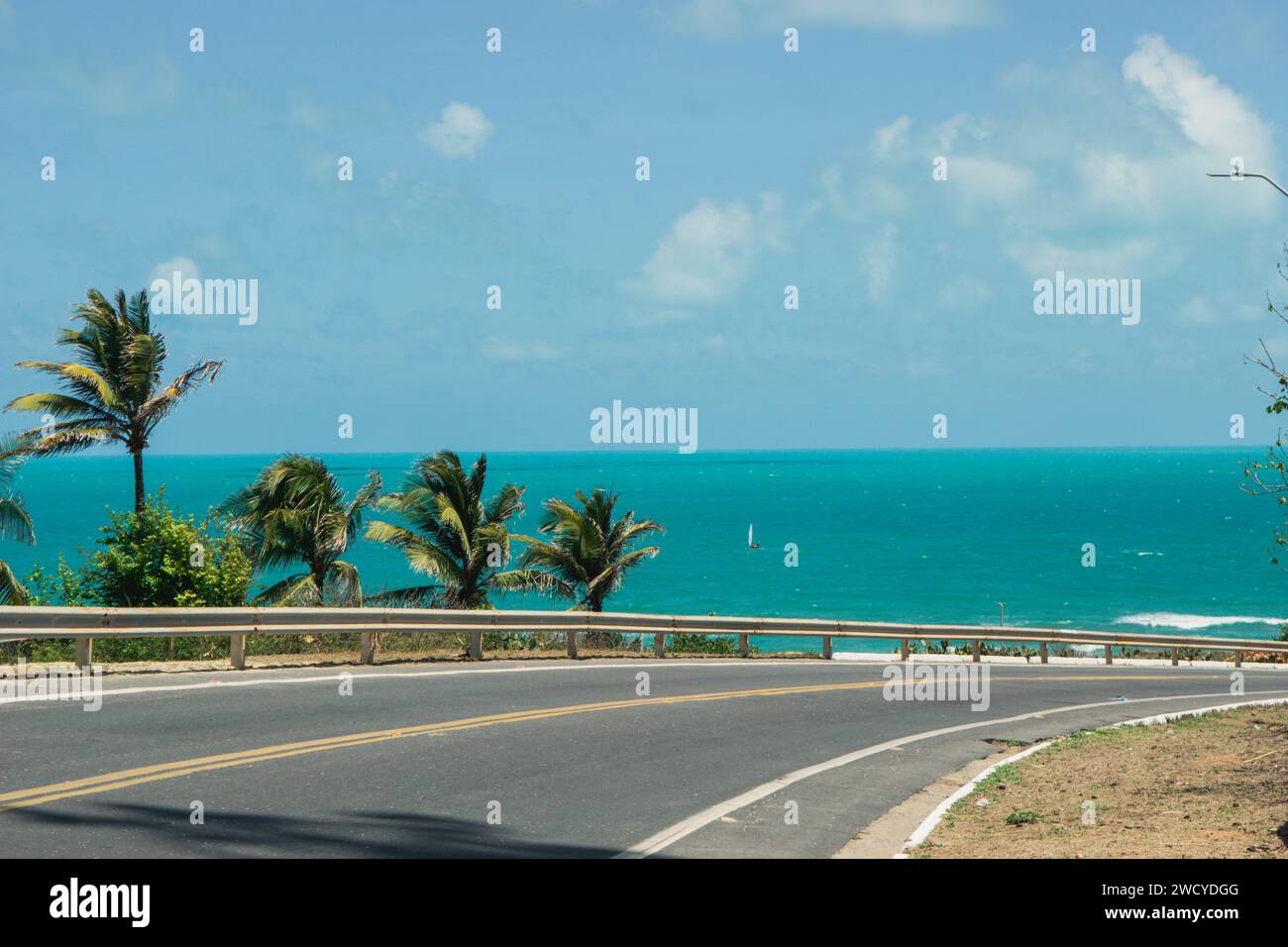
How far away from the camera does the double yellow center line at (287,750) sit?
9570 millimetres

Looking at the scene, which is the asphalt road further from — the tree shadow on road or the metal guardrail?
the metal guardrail

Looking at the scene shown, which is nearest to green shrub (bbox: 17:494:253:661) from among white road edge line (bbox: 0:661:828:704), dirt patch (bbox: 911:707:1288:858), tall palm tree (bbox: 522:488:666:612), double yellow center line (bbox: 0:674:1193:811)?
white road edge line (bbox: 0:661:828:704)

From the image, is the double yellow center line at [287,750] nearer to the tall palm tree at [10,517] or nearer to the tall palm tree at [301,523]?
the tall palm tree at [301,523]

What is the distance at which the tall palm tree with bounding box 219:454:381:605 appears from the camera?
29734 millimetres

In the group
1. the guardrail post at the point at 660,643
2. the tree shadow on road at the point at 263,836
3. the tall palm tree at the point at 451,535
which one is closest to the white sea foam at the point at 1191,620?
the tall palm tree at the point at 451,535

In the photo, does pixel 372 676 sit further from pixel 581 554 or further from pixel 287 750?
pixel 581 554

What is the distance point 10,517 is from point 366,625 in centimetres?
1218

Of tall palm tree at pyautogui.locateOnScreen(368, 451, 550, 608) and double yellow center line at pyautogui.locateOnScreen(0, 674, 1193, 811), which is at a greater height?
tall palm tree at pyautogui.locateOnScreen(368, 451, 550, 608)

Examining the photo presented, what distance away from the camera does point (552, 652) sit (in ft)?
77.8

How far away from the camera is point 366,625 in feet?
62.4

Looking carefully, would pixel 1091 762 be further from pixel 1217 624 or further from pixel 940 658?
pixel 1217 624

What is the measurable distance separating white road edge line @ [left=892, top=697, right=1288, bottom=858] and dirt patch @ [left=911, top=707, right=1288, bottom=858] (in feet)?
0.32

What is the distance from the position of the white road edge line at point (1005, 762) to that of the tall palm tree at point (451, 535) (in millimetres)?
16967
